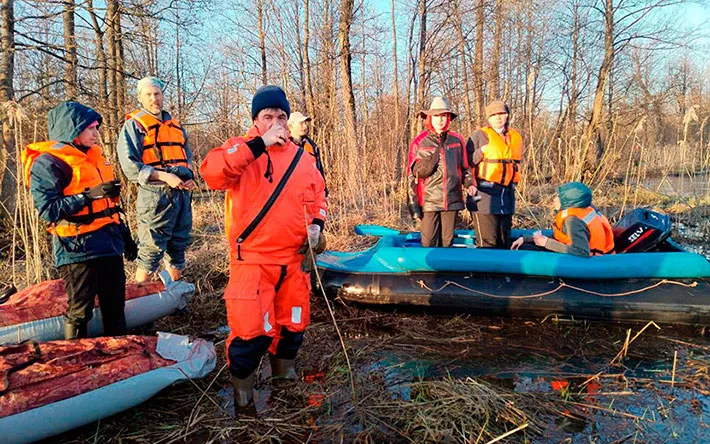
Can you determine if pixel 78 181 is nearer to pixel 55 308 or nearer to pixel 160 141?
pixel 55 308

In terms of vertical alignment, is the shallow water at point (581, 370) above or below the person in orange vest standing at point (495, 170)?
below

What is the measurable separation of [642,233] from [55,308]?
5033mm

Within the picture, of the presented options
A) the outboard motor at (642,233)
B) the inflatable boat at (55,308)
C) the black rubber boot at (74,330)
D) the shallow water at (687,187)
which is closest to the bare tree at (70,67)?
the inflatable boat at (55,308)

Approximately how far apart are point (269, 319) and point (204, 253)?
350 centimetres

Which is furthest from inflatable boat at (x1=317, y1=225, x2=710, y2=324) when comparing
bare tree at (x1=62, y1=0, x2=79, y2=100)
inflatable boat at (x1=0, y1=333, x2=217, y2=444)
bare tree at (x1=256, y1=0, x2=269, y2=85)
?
bare tree at (x1=256, y1=0, x2=269, y2=85)

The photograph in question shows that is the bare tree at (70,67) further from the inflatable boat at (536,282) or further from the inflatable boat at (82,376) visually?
the inflatable boat at (82,376)

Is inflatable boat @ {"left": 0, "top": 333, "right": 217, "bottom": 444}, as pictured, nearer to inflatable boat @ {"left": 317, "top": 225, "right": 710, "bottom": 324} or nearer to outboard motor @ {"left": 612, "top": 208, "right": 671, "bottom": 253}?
inflatable boat @ {"left": 317, "top": 225, "right": 710, "bottom": 324}

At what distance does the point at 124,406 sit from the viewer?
96.5 inches

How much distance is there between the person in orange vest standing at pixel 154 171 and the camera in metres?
3.71

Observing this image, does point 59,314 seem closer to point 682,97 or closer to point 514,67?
point 682,97

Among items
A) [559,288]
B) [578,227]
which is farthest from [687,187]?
[559,288]

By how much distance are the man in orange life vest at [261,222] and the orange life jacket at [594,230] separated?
267cm

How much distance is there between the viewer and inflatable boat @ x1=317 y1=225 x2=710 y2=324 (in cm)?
374

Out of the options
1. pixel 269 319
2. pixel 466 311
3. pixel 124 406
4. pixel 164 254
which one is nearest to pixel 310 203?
pixel 269 319
